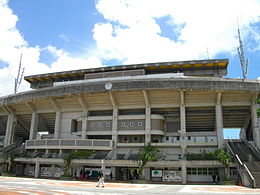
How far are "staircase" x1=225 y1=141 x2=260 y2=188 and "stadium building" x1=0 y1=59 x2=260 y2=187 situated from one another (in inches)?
6.4

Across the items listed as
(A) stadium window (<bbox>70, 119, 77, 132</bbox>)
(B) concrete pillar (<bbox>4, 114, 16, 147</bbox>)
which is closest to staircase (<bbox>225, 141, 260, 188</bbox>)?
(A) stadium window (<bbox>70, 119, 77, 132</bbox>)

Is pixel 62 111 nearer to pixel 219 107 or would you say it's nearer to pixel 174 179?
pixel 174 179

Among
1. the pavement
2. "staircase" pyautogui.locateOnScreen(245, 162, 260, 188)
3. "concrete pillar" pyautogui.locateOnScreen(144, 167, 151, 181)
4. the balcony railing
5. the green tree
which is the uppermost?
the balcony railing

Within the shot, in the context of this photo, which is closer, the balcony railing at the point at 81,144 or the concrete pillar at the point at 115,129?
the balcony railing at the point at 81,144

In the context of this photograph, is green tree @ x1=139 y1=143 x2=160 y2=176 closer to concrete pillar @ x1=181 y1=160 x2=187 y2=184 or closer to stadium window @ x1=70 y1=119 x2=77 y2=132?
concrete pillar @ x1=181 y1=160 x2=187 y2=184

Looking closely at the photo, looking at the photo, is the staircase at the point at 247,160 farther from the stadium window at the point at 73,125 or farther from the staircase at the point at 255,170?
the stadium window at the point at 73,125

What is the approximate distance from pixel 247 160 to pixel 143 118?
16287mm

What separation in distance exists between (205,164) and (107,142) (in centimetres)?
1536

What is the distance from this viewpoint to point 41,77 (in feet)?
177

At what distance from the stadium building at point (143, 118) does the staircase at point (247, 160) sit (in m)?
0.16

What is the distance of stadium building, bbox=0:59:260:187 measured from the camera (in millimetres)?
36875

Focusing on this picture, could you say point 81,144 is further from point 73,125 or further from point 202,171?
point 202,171

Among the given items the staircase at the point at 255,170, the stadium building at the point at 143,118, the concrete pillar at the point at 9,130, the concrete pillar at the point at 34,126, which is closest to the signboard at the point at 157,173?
the stadium building at the point at 143,118

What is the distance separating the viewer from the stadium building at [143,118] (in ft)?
121
